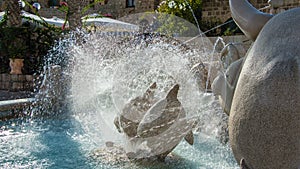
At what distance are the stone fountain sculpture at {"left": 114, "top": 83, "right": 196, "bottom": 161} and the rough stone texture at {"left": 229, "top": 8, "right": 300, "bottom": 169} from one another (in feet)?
4.55

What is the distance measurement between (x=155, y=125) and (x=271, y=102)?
5.39 ft

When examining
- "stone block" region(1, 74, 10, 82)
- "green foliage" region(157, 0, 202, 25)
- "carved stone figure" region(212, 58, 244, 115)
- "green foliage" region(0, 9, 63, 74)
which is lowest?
"stone block" region(1, 74, 10, 82)

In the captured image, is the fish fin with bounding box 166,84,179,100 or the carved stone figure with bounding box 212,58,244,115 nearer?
the carved stone figure with bounding box 212,58,244,115

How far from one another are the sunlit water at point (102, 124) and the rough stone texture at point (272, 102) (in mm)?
1619

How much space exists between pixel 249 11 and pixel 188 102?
90.3 inches

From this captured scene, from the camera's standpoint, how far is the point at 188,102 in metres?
4.44

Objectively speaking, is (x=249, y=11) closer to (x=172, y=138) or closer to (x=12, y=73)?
(x=172, y=138)

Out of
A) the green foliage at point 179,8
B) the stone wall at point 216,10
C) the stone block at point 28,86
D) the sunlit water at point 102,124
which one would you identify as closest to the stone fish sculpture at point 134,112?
the sunlit water at point 102,124

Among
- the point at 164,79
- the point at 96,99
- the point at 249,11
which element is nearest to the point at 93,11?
the point at 96,99

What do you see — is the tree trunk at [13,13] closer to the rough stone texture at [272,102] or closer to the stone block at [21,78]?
the stone block at [21,78]

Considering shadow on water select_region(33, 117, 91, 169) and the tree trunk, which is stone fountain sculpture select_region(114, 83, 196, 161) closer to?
shadow on water select_region(33, 117, 91, 169)

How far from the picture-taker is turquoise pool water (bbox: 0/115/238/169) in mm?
3486

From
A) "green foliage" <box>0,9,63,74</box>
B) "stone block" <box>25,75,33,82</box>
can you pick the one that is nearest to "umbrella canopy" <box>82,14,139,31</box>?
"green foliage" <box>0,9,63,74</box>

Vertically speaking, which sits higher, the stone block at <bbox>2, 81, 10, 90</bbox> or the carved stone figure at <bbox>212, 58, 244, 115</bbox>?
the carved stone figure at <bbox>212, 58, 244, 115</bbox>
